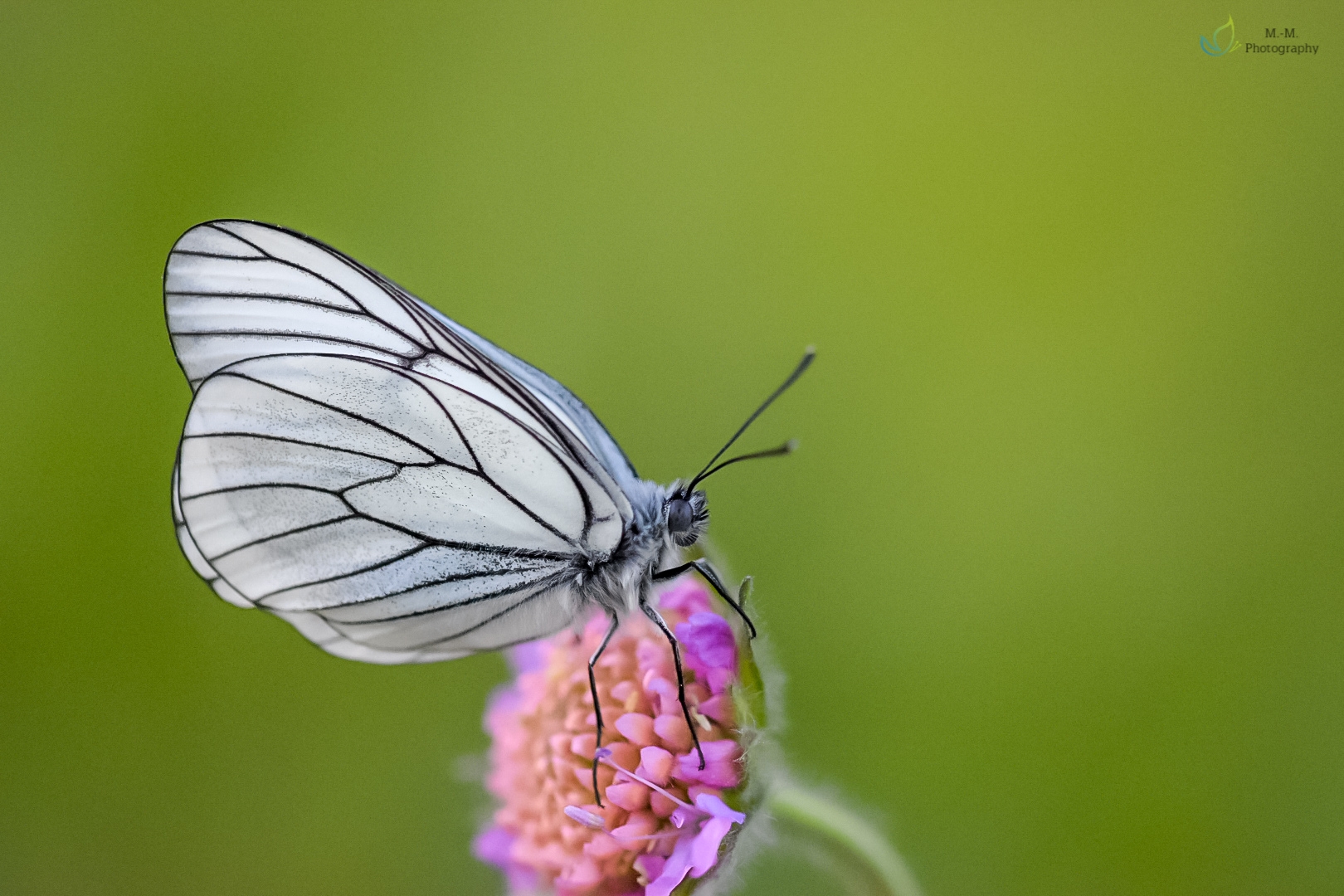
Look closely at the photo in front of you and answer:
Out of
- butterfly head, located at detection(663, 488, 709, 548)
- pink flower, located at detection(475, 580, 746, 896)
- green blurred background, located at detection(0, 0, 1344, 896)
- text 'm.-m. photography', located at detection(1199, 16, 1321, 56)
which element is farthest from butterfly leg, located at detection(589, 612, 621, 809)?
text 'm.-m. photography', located at detection(1199, 16, 1321, 56)

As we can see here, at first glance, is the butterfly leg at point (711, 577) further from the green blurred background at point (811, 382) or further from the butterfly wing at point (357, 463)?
the green blurred background at point (811, 382)

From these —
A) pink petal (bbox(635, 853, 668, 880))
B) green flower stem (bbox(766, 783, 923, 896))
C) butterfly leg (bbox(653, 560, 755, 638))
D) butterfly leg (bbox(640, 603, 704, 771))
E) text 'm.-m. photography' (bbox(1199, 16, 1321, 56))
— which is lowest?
pink petal (bbox(635, 853, 668, 880))

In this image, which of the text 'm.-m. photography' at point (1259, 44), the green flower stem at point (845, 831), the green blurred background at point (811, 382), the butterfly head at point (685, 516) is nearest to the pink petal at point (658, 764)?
the green flower stem at point (845, 831)

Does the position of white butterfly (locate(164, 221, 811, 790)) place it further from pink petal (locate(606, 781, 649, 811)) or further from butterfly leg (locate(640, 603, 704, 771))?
pink petal (locate(606, 781, 649, 811))

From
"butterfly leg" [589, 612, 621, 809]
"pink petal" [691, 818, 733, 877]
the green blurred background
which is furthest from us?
the green blurred background

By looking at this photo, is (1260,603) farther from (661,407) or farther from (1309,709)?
(661,407)

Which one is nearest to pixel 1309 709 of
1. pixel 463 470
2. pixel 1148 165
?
pixel 1148 165

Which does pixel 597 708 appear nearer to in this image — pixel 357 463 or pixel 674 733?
pixel 674 733
